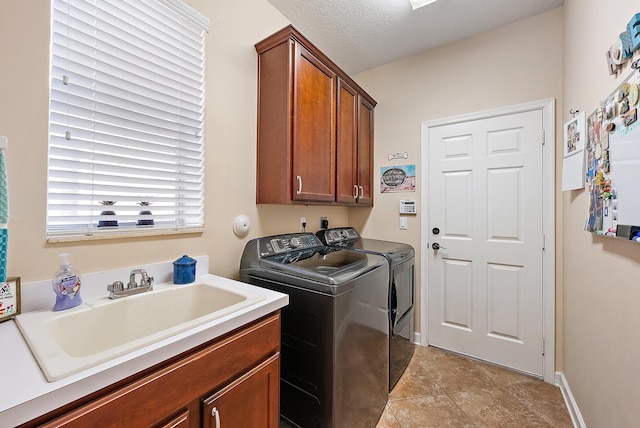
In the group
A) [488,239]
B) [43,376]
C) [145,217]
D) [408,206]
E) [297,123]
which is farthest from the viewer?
[408,206]

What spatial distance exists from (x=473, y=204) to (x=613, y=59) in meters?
1.32

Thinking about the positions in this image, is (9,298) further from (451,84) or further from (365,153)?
(451,84)

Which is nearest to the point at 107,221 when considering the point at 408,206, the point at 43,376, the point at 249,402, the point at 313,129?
the point at 43,376

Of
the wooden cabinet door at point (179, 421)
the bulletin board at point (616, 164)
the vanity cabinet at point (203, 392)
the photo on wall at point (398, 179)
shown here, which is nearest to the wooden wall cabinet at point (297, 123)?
the photo on wall at point (398, 179)

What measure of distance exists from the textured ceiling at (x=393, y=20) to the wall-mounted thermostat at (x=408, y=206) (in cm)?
145

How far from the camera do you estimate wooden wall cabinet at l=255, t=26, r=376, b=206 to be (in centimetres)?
167

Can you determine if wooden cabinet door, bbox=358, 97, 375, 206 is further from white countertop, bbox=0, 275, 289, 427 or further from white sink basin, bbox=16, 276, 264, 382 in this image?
white countertop, bbox=0, 275, 289, 427

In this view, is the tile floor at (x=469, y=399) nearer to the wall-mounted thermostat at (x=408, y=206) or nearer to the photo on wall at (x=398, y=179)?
the wall-mounted thermostat at (x=408, y=206)

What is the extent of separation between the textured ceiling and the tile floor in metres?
2.85

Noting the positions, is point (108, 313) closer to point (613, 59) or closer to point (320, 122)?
point (320, 122)

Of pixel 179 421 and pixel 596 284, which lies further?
pixel 596 284

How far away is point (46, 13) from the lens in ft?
3.26

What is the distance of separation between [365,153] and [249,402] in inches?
89.0

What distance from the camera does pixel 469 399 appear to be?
1.82 meters
